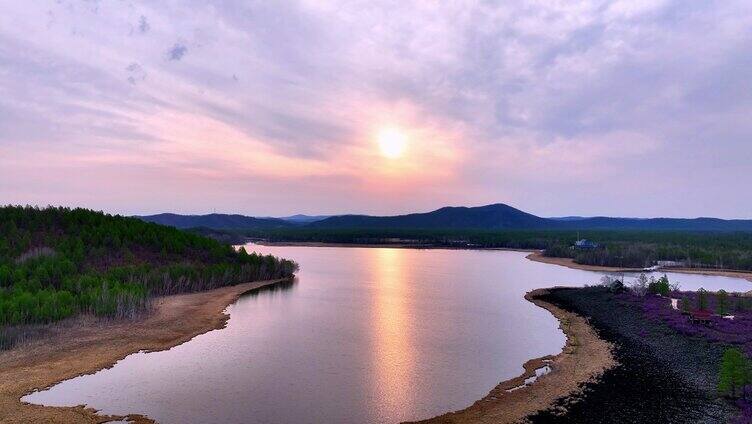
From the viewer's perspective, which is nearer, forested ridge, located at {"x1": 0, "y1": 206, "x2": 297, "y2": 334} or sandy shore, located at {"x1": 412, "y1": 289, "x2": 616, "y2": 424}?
sandy shore, located at {"x1": 412, "y1": 289, "x2": 616, "y2": 424}

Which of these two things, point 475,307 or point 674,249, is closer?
point 475,307

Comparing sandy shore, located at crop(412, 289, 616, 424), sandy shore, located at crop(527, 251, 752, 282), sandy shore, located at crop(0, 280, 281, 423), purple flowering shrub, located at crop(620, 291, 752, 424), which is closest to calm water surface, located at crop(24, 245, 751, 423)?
sandy shore, located at crop(412, 289, 616, 424)

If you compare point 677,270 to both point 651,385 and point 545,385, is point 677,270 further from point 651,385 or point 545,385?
point 545,385

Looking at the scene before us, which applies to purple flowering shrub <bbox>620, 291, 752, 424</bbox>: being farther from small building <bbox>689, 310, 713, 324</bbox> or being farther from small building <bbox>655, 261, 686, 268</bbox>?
small building <bbox>655, 261, 686, 268</bbox>

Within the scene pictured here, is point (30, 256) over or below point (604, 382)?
over

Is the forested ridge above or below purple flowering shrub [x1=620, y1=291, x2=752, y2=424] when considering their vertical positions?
above

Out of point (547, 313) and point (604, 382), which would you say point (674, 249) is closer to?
point (547, 313)

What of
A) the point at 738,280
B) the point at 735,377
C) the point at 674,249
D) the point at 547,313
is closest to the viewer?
the point at 735,377

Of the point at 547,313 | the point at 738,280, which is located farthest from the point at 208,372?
the point at 738,280
